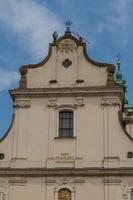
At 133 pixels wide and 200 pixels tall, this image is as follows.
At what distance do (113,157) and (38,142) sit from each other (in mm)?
3706

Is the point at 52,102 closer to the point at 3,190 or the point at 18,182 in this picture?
the point at 18,182

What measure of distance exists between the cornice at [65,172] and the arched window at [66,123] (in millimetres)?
1919

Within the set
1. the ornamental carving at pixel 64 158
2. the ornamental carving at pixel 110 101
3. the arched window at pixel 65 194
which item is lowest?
the arched window at pixel 65 194

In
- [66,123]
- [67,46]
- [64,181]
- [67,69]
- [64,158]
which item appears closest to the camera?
[64,181]

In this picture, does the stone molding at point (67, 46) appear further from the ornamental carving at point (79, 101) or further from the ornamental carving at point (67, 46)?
the ornamental carving at point (79, 101)

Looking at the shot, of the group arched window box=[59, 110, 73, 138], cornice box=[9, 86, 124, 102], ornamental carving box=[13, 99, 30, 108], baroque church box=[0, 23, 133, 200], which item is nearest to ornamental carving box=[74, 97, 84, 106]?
baroque church box=[0, 23, 133, 200]

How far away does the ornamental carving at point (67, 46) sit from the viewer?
2809cm

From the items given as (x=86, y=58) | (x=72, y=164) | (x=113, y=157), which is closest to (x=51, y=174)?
(x=72, y=164)

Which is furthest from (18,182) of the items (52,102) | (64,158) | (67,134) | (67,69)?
(67,69)

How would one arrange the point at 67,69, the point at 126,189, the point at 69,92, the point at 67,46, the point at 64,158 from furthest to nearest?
the point at 67,46 → the point at 67,69 → the point at 69,92 → the point at 64,158 → the point at 126,189

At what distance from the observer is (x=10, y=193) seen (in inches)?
1003

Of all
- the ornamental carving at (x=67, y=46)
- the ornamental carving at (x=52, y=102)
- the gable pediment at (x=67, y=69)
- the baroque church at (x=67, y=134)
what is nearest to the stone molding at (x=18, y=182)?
the baroque church at (x=67, y=134)

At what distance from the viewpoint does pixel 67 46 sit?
28.2 m

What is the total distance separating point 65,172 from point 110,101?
13.5 ft
